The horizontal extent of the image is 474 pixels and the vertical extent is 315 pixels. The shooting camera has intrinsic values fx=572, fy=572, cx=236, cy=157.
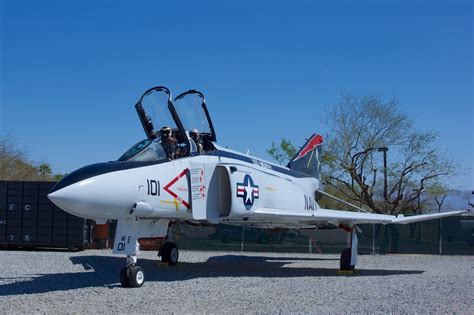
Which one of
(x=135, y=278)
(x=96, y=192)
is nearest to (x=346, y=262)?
(x=135, y=278)

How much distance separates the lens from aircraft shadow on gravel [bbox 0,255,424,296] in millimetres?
10289

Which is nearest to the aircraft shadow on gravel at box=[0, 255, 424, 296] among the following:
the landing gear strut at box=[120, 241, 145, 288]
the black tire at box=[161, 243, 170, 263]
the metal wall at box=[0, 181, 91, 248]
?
the black tire at box=[161, 243, 170, 263]

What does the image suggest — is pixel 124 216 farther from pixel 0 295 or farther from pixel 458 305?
pixel 458 305

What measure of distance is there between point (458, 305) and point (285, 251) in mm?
14811

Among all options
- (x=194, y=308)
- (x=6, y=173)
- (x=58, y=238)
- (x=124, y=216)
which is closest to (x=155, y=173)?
(x=124, y=216)

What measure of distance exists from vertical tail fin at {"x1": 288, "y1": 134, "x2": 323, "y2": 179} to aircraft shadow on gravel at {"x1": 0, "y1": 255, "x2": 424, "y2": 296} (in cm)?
302

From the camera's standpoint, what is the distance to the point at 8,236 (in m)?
20.0

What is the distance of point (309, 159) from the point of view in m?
19.0

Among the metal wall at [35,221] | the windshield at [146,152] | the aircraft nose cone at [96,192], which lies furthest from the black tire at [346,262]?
the metal wall at [35,221]

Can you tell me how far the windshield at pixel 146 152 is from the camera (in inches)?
410

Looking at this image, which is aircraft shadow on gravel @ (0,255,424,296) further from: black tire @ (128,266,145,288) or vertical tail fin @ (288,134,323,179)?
vertical tail fin @ (288,134,323,179)

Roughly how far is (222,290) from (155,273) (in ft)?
11.3

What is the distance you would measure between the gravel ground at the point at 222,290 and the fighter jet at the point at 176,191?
1027 millimetres

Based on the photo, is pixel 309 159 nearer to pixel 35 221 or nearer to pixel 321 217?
pixel 321 217
